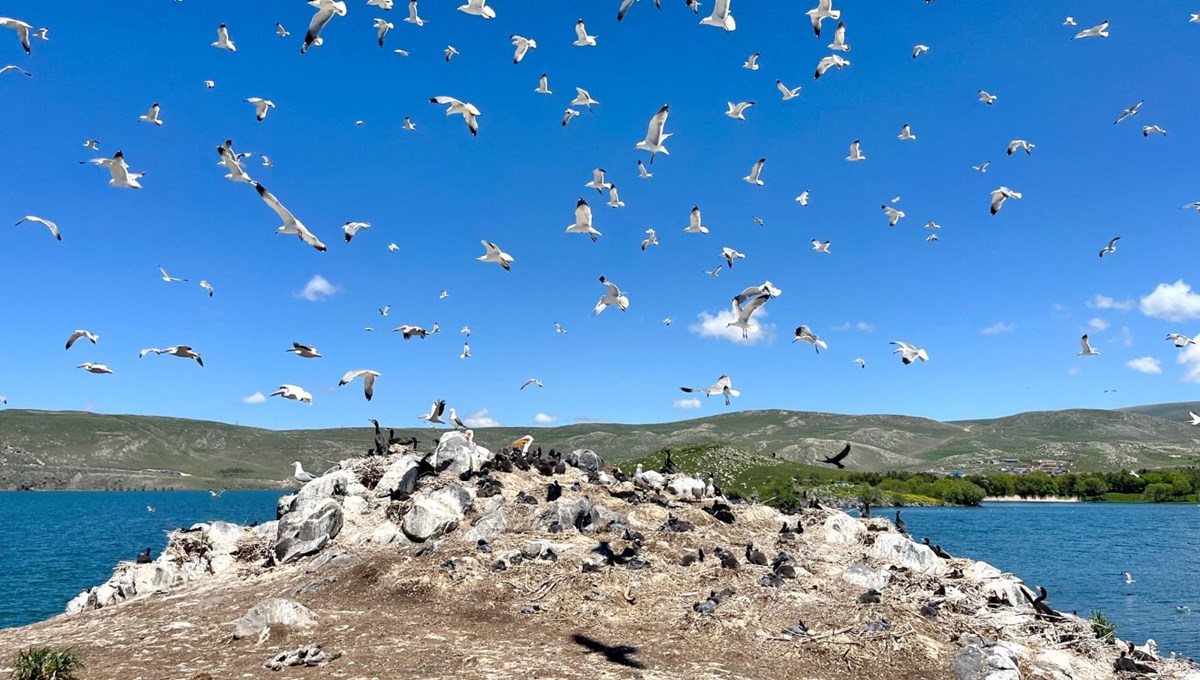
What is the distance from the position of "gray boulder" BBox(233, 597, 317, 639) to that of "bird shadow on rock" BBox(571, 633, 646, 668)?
21.0ft

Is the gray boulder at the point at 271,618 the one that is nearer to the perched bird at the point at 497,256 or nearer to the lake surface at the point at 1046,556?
the perched bird at the point at 497,256

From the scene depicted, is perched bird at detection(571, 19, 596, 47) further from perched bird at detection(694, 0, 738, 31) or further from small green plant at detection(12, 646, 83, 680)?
small green plant at detection(12, 646, 83, 680)

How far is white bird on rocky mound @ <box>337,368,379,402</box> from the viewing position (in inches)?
765

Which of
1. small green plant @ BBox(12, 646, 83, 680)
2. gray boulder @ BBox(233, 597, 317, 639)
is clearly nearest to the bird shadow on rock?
gray boulder @ BBox(233, 597, 317, 639)

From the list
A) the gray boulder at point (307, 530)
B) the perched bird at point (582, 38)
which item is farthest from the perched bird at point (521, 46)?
→ the gray boulder at point (307, 530)

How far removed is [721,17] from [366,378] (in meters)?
15.3

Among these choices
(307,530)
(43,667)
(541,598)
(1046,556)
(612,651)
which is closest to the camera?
(43,667)

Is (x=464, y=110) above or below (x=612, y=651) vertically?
above

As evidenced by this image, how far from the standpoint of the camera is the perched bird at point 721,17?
840 inches

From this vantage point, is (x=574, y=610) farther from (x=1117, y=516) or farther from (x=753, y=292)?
(x=1117, y=516)

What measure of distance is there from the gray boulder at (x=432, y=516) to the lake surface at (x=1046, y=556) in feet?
101

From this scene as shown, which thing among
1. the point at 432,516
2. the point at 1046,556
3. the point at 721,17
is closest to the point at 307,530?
the point at 432,516

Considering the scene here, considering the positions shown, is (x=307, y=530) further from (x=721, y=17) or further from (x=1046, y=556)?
(x=1046, y=556)

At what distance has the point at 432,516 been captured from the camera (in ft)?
73.6
